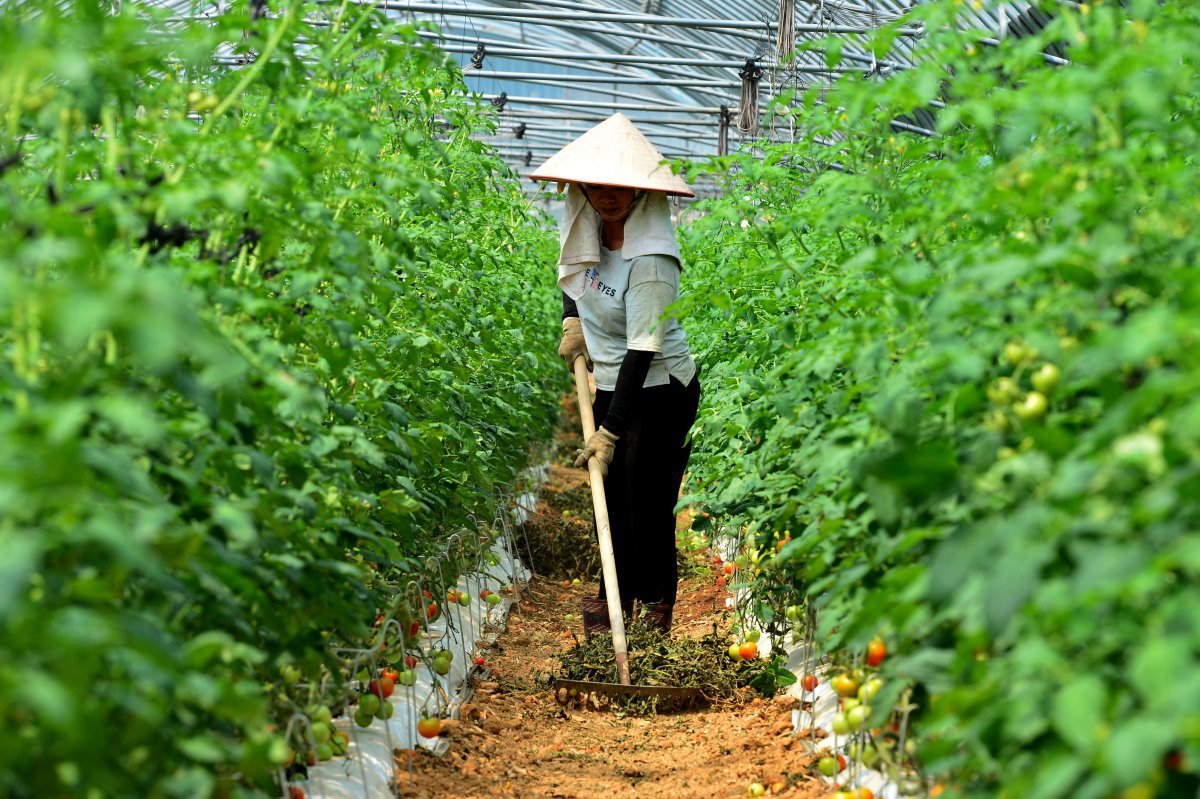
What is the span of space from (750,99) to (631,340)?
194 inches

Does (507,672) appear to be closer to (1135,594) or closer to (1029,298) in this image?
(1029,298)

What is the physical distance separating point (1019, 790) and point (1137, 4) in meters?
1.25

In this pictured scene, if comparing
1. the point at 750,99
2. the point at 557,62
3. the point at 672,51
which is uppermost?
the point at 672,51

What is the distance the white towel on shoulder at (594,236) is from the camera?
4.56m

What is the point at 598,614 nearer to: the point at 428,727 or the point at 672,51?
the point at 428,727

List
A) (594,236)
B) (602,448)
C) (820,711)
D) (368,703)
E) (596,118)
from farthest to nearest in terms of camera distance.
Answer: (596,118), (594,236), (602,448), (820,711), (368,703)

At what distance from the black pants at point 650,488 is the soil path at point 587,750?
1.36ft

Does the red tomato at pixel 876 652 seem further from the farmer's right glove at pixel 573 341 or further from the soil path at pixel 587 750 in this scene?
the farmer's right glove at pixel 573 341

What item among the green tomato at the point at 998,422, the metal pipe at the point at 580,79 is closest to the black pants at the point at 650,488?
the green tomato at the point at 998,422

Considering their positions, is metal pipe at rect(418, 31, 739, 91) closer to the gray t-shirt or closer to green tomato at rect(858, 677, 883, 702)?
the gray t-shirt

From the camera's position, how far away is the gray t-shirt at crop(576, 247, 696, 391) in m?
4.49

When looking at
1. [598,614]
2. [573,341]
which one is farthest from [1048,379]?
[573,341]

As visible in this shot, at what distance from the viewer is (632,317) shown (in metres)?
4.52

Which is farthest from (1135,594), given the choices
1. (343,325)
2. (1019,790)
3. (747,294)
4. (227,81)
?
(747,294)
